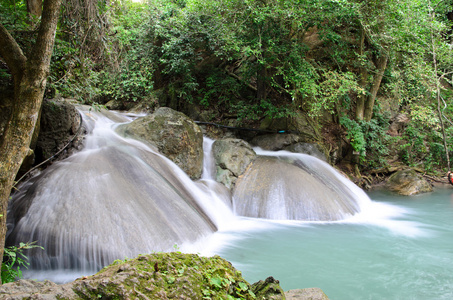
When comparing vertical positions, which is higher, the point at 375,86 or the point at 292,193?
the point at 375,86

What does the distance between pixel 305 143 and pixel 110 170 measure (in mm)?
6467

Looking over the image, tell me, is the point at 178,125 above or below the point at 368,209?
above

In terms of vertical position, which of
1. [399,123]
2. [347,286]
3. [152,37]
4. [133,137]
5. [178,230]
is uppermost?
[152,37]

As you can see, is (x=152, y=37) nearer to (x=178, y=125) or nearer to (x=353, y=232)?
(x=178, y=125)

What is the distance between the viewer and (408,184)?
10.5 metres

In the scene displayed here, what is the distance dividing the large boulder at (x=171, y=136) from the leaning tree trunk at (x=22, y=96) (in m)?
4.13

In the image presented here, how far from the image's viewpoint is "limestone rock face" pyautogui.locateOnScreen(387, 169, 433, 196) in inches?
404

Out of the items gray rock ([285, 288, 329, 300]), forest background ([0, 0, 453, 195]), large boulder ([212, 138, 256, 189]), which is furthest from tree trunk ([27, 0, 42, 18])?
gray rock ([285, 288, 329, 300])

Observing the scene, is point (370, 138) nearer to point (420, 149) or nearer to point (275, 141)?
point (420, 149)

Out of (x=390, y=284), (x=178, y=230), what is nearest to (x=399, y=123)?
(x=390, y=284)

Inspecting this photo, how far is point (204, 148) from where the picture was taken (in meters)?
8.83

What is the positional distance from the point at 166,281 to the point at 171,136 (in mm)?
5832

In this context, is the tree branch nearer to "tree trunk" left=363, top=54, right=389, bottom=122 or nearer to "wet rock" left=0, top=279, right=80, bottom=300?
"wet rock" left=0, top=279, right=80, bottom=300

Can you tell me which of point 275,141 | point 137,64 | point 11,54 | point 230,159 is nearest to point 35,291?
point 11,54
